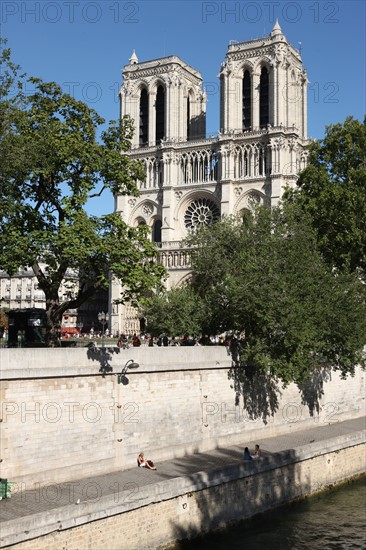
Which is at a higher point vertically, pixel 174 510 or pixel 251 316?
pixel 251 316

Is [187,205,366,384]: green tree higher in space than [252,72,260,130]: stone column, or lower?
lower

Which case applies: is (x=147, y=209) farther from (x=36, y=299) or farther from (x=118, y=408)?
(x=118, y=408)

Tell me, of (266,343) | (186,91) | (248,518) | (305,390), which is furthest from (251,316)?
(186,91)

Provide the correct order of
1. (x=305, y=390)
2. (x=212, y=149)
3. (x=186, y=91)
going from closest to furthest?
(x=305, y=390) < (x=212, y=149) < (x=186, y=91)

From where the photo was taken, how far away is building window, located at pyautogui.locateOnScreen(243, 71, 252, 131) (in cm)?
6234

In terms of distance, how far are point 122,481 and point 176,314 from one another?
42.9ft

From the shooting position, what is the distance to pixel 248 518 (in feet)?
65.9

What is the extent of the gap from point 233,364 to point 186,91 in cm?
4521

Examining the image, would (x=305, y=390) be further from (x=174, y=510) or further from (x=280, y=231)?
(x=174, y=510)

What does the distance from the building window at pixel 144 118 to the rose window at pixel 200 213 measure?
8358mm

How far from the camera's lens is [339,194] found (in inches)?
1344

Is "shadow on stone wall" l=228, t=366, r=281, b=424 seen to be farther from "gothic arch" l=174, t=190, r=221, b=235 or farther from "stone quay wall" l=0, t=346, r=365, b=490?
"gothic arch" l=174, t=190, r=221, b=235

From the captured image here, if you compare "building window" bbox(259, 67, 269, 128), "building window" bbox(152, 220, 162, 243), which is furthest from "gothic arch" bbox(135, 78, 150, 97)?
"building window" bbox(152, 220, 162, 243)

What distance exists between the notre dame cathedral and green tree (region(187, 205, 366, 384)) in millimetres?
26290
